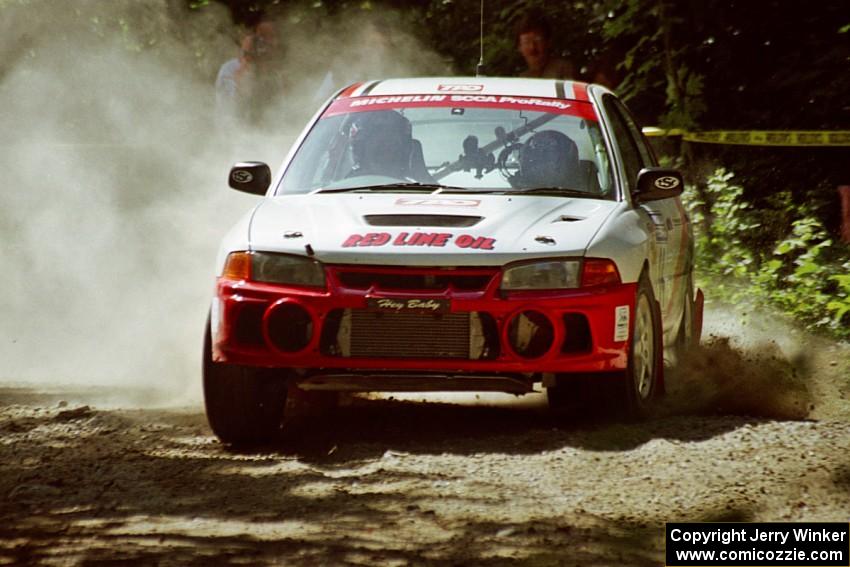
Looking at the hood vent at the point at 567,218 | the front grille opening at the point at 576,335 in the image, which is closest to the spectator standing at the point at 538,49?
the hood vent at the point at 567,218

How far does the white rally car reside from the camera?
732 cm

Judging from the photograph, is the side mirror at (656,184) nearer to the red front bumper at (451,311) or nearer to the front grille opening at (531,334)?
the red front bumper at (451,311)

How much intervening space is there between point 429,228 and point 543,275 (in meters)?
0.55

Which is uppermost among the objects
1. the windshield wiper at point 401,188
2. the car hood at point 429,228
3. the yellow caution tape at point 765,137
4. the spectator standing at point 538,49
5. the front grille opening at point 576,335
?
the spectator standing at point 538,49

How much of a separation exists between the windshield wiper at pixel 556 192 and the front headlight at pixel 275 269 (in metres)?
1.22

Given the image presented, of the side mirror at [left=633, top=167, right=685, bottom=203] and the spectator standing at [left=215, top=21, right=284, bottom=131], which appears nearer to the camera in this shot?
the side mirror at [left=633, top=167, right=685, bottom=203]

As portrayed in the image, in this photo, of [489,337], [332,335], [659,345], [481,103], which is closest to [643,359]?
[659,345]

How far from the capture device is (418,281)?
7348 mm

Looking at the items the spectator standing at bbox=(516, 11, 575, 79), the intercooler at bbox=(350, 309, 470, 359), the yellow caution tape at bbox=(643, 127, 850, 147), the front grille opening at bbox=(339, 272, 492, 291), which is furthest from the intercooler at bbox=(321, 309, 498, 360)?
the yellow caution tape at bbox=(643, 127, 850, 147)

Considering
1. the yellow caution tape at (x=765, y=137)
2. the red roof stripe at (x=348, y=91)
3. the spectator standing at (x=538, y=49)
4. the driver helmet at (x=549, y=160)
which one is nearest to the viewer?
the driver helmet at (x=549, y=160)

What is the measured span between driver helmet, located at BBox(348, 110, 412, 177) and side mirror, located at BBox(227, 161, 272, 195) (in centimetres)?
46

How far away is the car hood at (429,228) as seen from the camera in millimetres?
7328

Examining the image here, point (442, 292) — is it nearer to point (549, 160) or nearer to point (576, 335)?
point (576, 335)

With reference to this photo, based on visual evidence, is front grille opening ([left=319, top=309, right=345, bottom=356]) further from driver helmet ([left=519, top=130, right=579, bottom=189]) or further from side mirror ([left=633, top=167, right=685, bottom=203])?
side mirror ([left=633, top=167, right=685, bottom=203])
